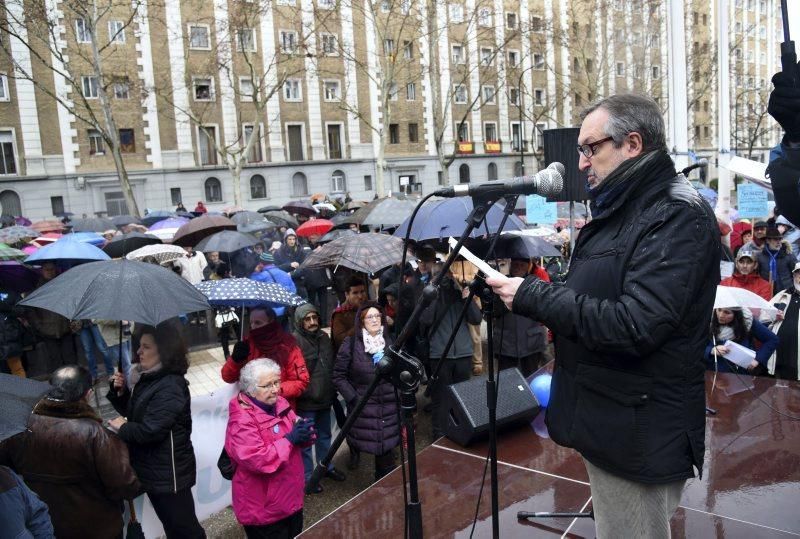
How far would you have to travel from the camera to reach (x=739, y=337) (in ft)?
18.3

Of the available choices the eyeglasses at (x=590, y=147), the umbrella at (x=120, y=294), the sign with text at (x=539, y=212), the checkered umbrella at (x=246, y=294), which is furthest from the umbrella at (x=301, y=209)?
the eyeglasses at (x=590, y=147)

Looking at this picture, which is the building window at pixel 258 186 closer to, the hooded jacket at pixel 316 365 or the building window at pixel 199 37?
the building window at pixel 199 37

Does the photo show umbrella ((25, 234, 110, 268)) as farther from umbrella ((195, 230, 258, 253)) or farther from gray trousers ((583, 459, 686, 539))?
gray trousers ((583, 459, 686, 539))

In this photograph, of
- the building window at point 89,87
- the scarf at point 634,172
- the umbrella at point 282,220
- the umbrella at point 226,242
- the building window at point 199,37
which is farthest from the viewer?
the building window at point 199,37

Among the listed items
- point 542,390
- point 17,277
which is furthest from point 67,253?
point 542,390

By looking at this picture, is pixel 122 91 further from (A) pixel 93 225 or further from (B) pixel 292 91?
(A) pixel 93 225

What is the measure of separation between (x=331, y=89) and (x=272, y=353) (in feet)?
123

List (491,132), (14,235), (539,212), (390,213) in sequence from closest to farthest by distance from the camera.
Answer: (390,213) → (539,212) → (14,235) → (491,132)

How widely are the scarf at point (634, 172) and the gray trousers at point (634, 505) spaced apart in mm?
912

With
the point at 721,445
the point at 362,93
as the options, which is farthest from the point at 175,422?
the point at 362,93

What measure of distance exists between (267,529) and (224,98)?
3583 centimetres

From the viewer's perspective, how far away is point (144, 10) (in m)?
35.2

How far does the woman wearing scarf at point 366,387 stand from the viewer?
5078mm

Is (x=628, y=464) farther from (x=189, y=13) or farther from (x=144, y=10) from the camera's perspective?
(x=144, y=10)
